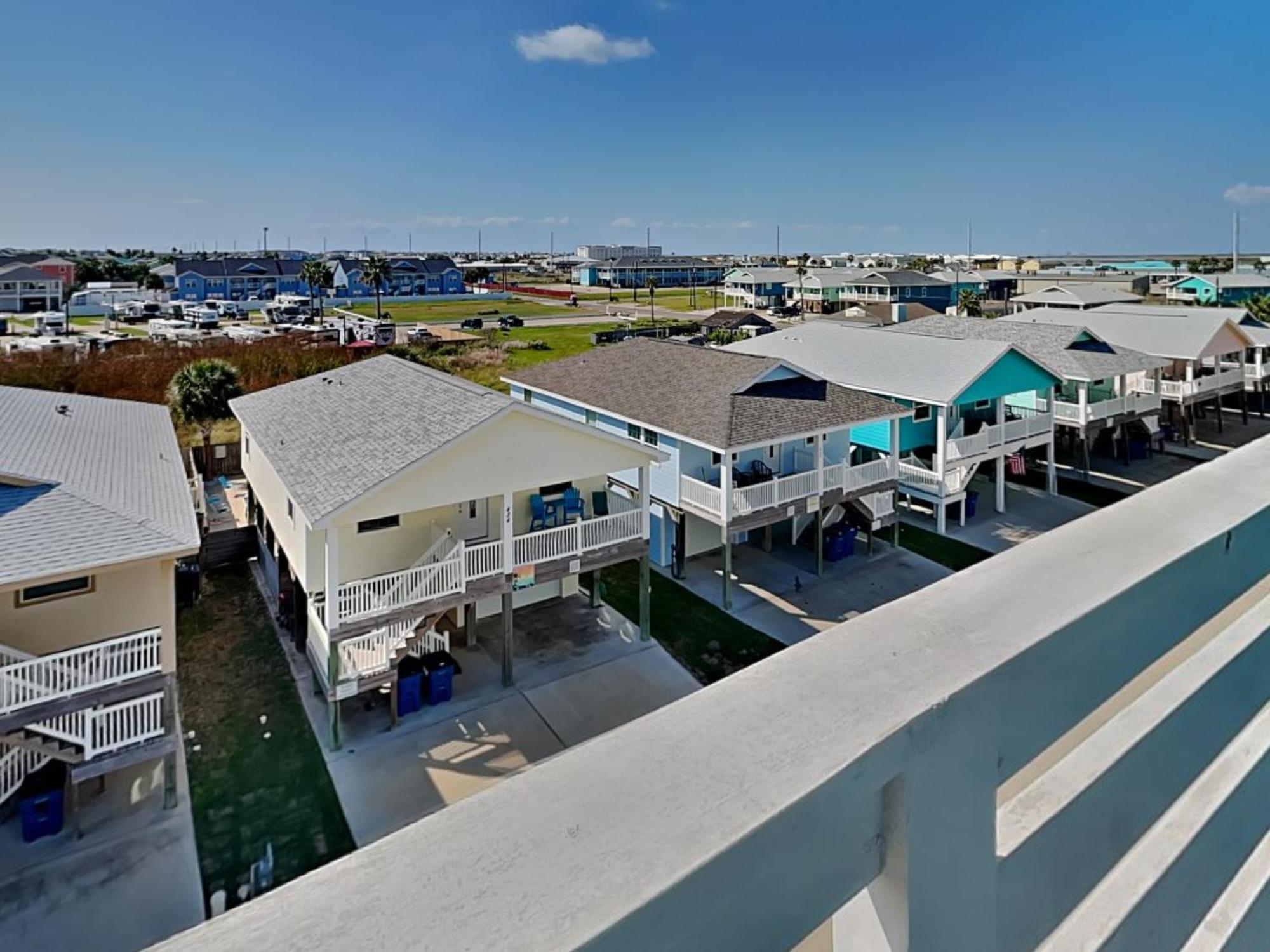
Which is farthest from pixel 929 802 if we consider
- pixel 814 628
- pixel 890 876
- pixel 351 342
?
pixel 351 342

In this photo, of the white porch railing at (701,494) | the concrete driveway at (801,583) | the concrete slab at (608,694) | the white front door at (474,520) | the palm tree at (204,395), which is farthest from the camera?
the palm tree at (204,395)

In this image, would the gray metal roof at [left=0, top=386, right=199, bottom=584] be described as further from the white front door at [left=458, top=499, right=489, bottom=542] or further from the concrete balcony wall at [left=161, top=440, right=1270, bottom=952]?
the concrete balcony wall at [left=161, top=440, right=1270, bottom=952]

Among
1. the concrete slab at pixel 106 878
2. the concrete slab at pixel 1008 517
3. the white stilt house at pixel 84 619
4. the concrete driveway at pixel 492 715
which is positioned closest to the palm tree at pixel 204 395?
the white stilt house at pixel 84 619

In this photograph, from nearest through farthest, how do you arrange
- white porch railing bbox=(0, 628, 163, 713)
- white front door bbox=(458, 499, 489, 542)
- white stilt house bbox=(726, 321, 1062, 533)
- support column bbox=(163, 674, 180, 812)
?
white porch railing bbox=(0, 628, 163, 713) < support column bbox=(163, 674, 180, 812) < white front door bbox=(458, 499, 489, 542) < white stilt house bbox=(726, 321, 1062, 533)

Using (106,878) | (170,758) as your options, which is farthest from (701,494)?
(106,878)

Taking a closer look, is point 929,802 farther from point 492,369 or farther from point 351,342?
point 351,342

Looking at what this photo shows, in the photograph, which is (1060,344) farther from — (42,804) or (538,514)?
(42,804)

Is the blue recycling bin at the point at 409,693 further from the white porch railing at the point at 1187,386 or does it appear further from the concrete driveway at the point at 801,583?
the white porch railing at the point at 1187,386

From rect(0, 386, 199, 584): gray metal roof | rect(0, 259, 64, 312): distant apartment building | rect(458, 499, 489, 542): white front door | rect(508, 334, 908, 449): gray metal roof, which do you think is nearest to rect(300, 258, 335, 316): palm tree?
rect(0, 259, 64, 312): distant apartment building
